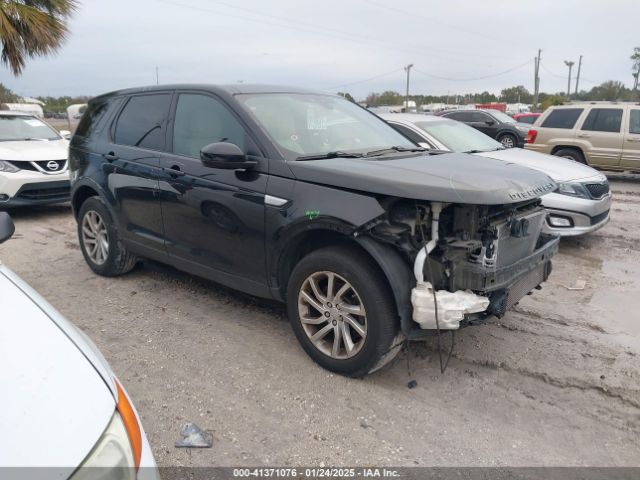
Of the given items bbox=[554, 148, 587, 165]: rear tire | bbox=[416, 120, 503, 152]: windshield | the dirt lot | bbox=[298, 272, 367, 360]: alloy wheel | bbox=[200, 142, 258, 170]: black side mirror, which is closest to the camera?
the dirt lot

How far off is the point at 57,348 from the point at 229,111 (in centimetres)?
249

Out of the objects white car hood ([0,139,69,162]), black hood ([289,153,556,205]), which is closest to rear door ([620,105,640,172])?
black hood ([289,153,556,205])

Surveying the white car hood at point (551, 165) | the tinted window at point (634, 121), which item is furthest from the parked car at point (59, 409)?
the tinted window at point (634, 121)

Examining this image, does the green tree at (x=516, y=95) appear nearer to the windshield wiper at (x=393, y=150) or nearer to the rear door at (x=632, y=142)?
the rear door at (x=632, y=142)

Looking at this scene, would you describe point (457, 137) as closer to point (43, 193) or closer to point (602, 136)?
point (602, 136)

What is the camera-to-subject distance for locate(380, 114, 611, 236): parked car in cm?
618

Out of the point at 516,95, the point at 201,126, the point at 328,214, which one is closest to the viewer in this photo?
the point at 328,214

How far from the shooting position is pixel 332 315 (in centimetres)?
330

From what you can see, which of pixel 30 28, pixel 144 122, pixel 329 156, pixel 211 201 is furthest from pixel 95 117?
pixel 30 28

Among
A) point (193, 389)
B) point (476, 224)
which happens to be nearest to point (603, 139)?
point (476, 224)

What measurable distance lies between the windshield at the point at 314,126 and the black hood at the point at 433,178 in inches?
11.7

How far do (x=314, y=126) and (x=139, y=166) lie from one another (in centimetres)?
163

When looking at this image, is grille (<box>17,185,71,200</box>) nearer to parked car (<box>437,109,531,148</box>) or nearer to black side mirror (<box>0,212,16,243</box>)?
black side mirror (<box>0,212,16,243</box>)

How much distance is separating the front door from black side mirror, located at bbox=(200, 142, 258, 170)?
92 mm
